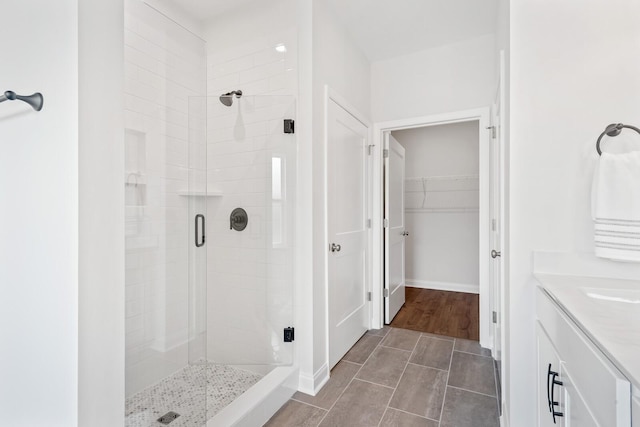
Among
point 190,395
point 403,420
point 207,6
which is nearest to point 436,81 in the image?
point 207,6

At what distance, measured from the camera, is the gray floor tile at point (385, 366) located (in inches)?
84.0

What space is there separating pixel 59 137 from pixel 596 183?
183 centimetres

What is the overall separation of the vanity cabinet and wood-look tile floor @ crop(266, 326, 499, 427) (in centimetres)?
67

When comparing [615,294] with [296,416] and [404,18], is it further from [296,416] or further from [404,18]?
[404,18]

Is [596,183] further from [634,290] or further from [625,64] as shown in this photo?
[625,64]

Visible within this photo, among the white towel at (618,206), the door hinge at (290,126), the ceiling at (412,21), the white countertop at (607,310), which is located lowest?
the white countertop at (607,310)

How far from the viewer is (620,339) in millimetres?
615

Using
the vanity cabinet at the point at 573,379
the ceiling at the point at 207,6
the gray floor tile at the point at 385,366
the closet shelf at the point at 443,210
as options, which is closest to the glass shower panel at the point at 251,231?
the gray floor tile at the point at 385,366

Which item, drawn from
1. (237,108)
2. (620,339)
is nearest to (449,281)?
(237,108)

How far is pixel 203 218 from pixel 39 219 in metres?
1.38

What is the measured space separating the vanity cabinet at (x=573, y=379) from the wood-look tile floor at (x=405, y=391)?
671 mm

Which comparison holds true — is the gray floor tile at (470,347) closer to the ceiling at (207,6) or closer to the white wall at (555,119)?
the white wall at (555,119)

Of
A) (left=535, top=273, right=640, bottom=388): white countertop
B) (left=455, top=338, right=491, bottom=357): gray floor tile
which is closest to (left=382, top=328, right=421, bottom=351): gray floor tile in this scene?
(left=455, top=338, right=491, bottom=357): gray floor tile

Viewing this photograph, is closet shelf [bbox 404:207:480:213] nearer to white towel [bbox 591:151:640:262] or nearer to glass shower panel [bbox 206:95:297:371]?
glass shower panel [bbox 206:95:297:371]
